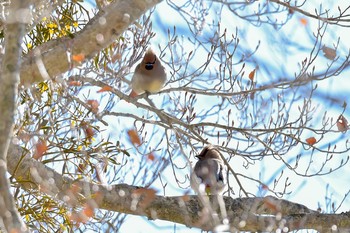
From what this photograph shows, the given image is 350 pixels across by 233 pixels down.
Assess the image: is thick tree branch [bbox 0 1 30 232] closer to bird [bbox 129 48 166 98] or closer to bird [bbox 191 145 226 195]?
bird [bbox 191 145 226 195]

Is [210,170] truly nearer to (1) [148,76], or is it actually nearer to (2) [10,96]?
(1) [148,76]

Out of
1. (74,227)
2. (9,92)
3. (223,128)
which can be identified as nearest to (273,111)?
(223,128)

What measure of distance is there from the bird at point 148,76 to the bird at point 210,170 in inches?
25.1

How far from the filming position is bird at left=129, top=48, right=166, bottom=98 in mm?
6113

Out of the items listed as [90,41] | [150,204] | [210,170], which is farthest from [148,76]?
[90,41]

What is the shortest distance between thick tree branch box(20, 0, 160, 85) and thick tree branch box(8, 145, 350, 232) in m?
0.64

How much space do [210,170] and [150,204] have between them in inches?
65.4

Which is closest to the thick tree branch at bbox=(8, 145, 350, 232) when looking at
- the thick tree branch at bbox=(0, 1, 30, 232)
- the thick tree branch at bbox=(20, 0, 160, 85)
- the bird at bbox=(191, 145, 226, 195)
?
the thick tree branch at bbox=(20, 0, 160, 85)

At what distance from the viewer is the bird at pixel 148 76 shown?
241 inches

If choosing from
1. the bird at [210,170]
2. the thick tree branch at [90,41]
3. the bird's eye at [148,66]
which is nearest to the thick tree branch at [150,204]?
the thick tree branch at [90,41]

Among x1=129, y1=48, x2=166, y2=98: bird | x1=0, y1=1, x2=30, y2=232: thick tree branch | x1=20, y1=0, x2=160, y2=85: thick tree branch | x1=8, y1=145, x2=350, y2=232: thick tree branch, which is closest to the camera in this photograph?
x1=0, y1=1, x2=30, y2=232: thick tree branch

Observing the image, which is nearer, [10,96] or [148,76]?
[10,96]

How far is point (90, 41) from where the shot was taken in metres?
3.65

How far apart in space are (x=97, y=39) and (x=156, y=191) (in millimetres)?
1083
